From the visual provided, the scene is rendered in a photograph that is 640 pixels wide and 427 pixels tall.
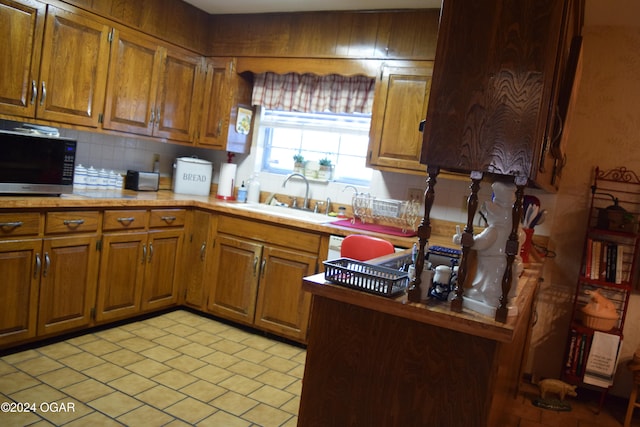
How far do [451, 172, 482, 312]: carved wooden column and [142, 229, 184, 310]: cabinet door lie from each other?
2.51 metres

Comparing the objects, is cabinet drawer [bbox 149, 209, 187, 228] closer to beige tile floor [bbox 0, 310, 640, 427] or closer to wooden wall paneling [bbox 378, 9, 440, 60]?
beige tile floor [bbox 0, 310, 640, 427]

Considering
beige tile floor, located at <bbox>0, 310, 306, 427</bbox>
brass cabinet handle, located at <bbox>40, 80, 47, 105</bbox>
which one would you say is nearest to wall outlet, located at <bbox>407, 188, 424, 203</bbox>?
beige tile floor, located at <bbox>0, 310, 306, 427</bbox>

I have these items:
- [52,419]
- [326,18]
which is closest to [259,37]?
[326,18]

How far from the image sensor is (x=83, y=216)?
9.67 feet

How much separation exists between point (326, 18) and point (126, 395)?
9.37ft

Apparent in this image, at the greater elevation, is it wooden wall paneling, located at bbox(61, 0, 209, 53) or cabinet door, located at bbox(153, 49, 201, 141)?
wooden wall paneling, located at bbox(61, 0, 209, 53)

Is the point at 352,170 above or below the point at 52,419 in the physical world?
above

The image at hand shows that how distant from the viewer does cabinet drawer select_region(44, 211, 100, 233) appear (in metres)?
2.77

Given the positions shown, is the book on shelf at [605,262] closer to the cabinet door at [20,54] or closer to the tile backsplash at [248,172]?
the tile backsplash at [248,172]

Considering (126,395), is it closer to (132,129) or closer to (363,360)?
(363,360)

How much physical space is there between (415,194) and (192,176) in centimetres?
191

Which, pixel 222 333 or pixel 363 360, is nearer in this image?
pixel 363 360

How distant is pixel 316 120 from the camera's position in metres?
4.09

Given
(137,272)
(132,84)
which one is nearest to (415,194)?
(137,272)
